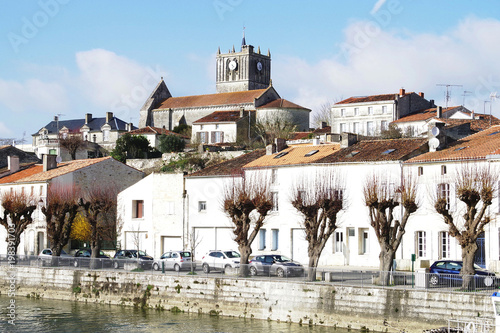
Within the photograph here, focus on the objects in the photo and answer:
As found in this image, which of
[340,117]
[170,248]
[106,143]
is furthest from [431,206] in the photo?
[106,143]

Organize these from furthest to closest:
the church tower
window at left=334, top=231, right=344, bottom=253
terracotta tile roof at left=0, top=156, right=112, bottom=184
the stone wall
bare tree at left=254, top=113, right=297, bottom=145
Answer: the church tower → bare tree at left=254, top=113, right=297, bottom=145 → terracotta tile roof at left=0, top=156, right=112, bottom=184 → window at left=334, top=231, right=344, bottom=253 → the stone wall

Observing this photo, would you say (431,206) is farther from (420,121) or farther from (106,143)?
(106,143)

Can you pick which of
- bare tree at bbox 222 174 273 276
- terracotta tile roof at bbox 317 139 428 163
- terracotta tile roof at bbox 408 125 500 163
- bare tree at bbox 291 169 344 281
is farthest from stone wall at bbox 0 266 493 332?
terracotta tile roof at bbox 317 139 428 163

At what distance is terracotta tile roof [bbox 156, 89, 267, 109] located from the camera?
113 metres

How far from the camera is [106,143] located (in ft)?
343

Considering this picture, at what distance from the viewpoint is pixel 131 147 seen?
87312 millimetres

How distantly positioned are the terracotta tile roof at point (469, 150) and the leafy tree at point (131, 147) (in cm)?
5096

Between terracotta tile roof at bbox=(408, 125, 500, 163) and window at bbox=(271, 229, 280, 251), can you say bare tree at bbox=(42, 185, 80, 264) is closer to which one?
window at bbox=(271, 229, 280, 251)

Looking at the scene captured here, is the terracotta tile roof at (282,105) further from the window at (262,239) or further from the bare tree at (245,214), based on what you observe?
the bare tree at (245,214)

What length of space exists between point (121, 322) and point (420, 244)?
16.4 meters

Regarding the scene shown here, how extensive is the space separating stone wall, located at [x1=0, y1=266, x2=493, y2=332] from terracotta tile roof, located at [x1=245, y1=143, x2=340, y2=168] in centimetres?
1263

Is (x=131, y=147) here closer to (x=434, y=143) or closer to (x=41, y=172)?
(x=41, y=172)

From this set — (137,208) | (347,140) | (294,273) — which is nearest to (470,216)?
(294,273)

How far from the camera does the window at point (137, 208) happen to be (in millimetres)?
53406
